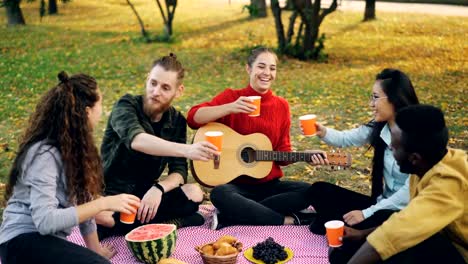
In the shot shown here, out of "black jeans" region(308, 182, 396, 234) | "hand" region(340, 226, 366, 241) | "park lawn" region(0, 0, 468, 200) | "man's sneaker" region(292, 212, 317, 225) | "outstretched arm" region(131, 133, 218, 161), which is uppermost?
"outstretched arm" region(131, 133, 218, 161)

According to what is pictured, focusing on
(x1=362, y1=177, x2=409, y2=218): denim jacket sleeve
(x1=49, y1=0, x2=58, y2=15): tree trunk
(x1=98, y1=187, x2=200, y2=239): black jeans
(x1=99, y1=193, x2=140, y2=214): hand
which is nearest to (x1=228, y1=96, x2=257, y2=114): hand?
(x1=98, y1=187, x2=200, y2=239): black jeans

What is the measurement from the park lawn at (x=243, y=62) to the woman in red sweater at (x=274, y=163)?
136cm

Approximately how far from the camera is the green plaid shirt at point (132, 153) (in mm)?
5004

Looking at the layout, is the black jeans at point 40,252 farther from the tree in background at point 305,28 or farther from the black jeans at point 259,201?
the tree in background at point 305,28

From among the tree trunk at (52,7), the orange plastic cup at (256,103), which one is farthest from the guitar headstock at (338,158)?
the tree trunk at (52,7)

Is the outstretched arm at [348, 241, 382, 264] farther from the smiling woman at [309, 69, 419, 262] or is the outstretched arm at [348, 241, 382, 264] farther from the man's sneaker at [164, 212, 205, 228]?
the man's sneaker at [164, 212, 205, 228]

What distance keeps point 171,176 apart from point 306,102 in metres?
5.88

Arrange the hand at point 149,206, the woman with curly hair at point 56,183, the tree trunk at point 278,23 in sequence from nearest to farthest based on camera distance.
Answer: the woman with curly hair at point 56,183, the hand at point 149,206, the tree trunk at point 278,23

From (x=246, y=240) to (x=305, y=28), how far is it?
9946mm

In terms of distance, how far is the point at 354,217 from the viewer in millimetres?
4805

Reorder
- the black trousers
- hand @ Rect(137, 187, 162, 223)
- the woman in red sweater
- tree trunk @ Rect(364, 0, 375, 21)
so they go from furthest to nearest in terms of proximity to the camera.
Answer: tree trunk @ Rect(364, 0, 375, 21) < the woman in red sweater < hand @ Rect(137, 187, 162, 223) < the black trousers

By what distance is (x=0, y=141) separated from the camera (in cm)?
862

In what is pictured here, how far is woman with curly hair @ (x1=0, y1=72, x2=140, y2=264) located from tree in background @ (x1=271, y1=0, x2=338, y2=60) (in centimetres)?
1041

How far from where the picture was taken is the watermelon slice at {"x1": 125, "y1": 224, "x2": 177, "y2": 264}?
4508mm
